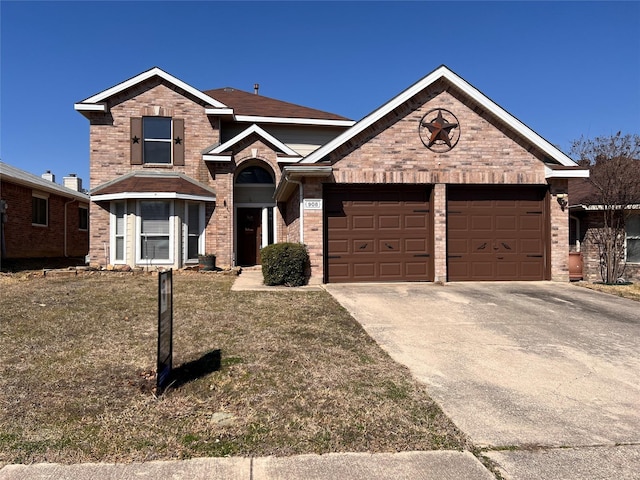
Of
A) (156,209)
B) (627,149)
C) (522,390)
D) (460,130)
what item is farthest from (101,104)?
(627,149)

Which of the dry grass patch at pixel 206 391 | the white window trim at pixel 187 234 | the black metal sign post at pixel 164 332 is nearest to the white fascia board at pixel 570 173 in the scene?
the dry grass patch at pixel 206 391

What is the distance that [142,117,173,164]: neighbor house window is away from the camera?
15.4m

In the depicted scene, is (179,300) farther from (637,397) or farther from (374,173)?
(637,397)

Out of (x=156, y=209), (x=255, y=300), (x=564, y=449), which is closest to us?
(x=564, y=449)

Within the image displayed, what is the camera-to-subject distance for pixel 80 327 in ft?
20.5

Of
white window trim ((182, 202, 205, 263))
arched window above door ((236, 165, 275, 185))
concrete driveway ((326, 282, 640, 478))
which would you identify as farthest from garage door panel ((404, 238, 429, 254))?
white window trim ((182, 202, 205, 263))

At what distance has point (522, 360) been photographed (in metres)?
4.96

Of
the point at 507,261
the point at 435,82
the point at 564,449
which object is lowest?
the point at 564,449

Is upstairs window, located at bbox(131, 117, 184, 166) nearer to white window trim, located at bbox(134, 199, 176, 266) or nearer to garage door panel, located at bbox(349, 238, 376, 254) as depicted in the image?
white window trim, located at bbox(134, 199, 176, 266)

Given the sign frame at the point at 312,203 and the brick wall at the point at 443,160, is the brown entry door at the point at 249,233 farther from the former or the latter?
the brick wall at the point at 443,160

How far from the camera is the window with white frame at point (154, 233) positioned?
14.1 m

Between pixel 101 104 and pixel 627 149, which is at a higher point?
pixel 101 104

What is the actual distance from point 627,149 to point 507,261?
19.4 ft

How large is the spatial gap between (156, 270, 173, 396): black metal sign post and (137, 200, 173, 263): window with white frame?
10672mm
